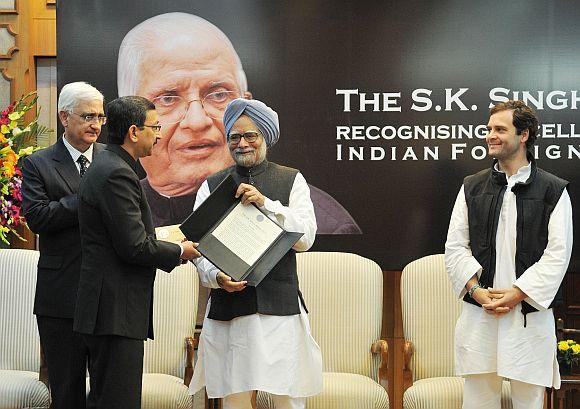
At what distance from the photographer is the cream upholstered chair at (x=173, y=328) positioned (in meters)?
5.09

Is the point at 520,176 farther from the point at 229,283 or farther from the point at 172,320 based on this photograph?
the point at 172,320

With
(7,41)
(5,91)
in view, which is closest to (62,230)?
(5,91)

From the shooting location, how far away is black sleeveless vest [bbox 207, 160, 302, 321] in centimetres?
413

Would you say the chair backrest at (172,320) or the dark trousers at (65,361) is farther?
the chair backrest at (172,320)

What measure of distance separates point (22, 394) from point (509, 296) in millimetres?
2546

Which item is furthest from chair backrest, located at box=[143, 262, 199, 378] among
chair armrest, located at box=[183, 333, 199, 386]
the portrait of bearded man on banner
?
the portrait of bearded man on banner

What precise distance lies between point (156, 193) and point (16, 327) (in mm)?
1170

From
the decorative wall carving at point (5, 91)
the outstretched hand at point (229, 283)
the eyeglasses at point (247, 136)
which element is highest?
the decorative wall carving at point (5, 91)

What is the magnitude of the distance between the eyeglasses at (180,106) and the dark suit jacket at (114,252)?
1.97 meters

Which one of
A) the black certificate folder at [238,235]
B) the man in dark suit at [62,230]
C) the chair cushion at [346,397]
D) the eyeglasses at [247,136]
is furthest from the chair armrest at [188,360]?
the eyeglasses at [247,136]

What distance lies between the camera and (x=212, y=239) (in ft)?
13.3

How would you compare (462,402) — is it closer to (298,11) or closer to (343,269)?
(343,269)

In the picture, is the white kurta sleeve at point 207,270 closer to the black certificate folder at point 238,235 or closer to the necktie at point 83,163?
the black certificate folder at point 238,235

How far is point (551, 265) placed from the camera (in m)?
4.41
